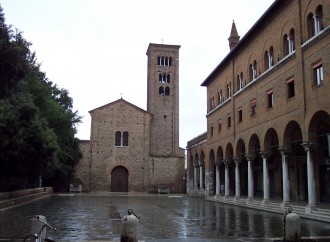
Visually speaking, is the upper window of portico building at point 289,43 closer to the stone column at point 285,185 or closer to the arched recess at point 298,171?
the arched recess at point 298,171

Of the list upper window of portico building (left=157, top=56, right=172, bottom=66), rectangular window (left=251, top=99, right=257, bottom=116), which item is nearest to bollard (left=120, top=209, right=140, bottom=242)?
rectangular window (left=251, top=99, right=257, bottom=116)

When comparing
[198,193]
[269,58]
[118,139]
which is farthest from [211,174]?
[118,139]

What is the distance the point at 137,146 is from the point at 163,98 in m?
8.16

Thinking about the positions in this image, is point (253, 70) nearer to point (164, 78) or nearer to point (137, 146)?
point (137, 146)

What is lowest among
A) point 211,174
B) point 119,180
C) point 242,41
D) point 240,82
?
point 119,180

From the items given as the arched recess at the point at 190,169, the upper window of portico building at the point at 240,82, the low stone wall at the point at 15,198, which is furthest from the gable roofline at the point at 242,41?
the low stone wall at the point at 15,198

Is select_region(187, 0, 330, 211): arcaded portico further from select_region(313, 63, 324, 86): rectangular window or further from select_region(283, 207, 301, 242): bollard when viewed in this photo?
select_region(283, 207, 301, 242): bollard

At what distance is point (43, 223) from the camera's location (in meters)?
8.12

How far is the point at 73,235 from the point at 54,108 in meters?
26.3

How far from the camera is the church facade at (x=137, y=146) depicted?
2016 inches

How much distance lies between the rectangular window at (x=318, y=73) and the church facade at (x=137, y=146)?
113 feet

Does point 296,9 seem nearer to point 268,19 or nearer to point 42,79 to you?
point 268,19

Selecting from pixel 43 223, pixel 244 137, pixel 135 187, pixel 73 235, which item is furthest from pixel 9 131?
pixel 135 187

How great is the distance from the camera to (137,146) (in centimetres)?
5266
